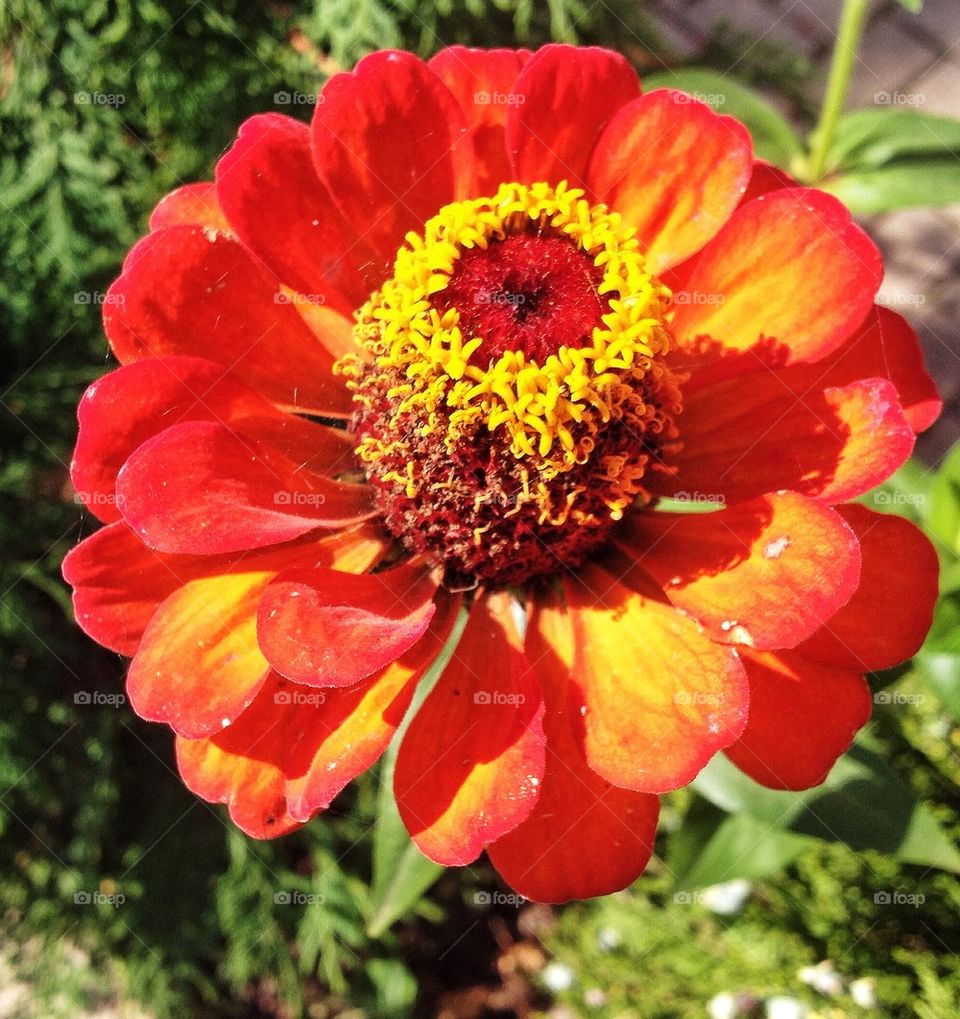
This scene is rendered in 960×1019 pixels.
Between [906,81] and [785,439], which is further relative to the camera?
[906,81]

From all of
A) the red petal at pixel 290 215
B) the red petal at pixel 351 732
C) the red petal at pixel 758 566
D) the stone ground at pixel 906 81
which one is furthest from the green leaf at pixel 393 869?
the stone ground at pixel 906 81

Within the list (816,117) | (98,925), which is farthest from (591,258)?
(816,117)

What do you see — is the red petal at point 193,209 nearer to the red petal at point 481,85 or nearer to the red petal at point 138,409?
the red petal at point 138,409

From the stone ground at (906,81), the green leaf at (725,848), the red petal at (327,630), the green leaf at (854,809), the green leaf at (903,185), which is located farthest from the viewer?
the stone ground at (906,81)

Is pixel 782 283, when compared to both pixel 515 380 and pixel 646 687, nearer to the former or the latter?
pixel 515 380

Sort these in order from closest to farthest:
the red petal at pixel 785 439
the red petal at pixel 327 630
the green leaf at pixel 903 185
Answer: the red petal at pixel 327 630, the red petal at pixel 785 439, the green leaf at pixel 903 185

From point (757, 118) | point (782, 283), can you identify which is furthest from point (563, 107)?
point (757, 118)

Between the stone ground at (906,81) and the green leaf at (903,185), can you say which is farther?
the stone ground at (906,81)
